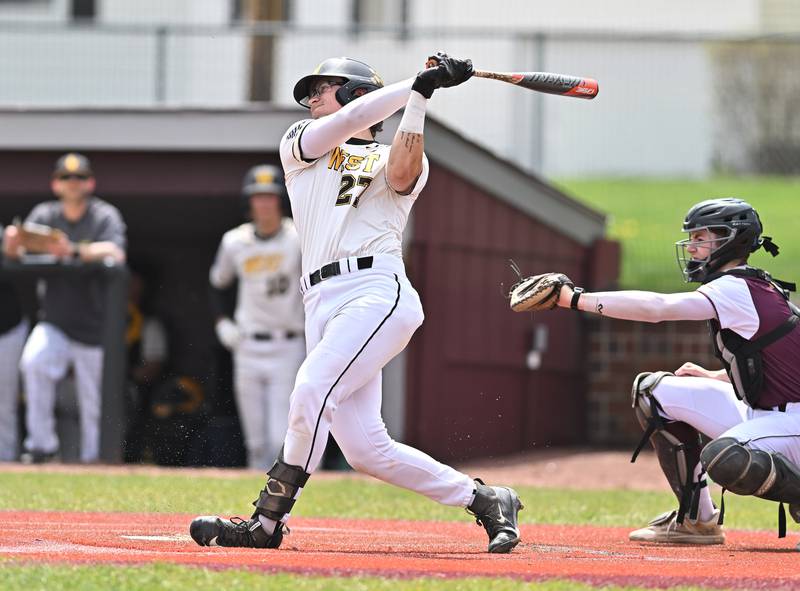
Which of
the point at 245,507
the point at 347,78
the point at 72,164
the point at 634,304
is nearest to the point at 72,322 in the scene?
the point at 72,164

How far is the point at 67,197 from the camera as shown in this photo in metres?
11.6

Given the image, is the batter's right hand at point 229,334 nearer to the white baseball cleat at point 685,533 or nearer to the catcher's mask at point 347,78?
the white baseball cleat at point 685,533

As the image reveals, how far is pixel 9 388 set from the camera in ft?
39.7

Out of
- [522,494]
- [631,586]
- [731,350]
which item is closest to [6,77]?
[522,494]

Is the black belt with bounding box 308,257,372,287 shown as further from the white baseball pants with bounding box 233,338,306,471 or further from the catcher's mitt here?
the white baseball pants with bounding box 233,338,306,471

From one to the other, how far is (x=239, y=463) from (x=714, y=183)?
10.8 metres

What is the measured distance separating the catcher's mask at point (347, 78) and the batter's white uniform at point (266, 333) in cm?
564

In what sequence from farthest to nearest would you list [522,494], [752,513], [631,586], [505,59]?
[505,59] → [522,494] → [752,513] → [631,586]

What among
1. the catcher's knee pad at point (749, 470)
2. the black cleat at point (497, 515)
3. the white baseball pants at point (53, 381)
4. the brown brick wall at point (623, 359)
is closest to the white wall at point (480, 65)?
the white baseball pants at point (53, 381)

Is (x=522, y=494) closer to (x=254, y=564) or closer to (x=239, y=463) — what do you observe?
(x=239, y=463)

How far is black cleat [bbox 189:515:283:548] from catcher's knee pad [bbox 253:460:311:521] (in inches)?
2.8

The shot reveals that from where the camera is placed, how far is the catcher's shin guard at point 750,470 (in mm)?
6016

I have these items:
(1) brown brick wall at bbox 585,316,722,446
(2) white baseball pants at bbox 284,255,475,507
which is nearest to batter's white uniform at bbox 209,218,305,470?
(1) brown brick wall at bbox 585,316,722,446

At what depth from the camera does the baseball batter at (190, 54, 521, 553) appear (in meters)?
5.66
